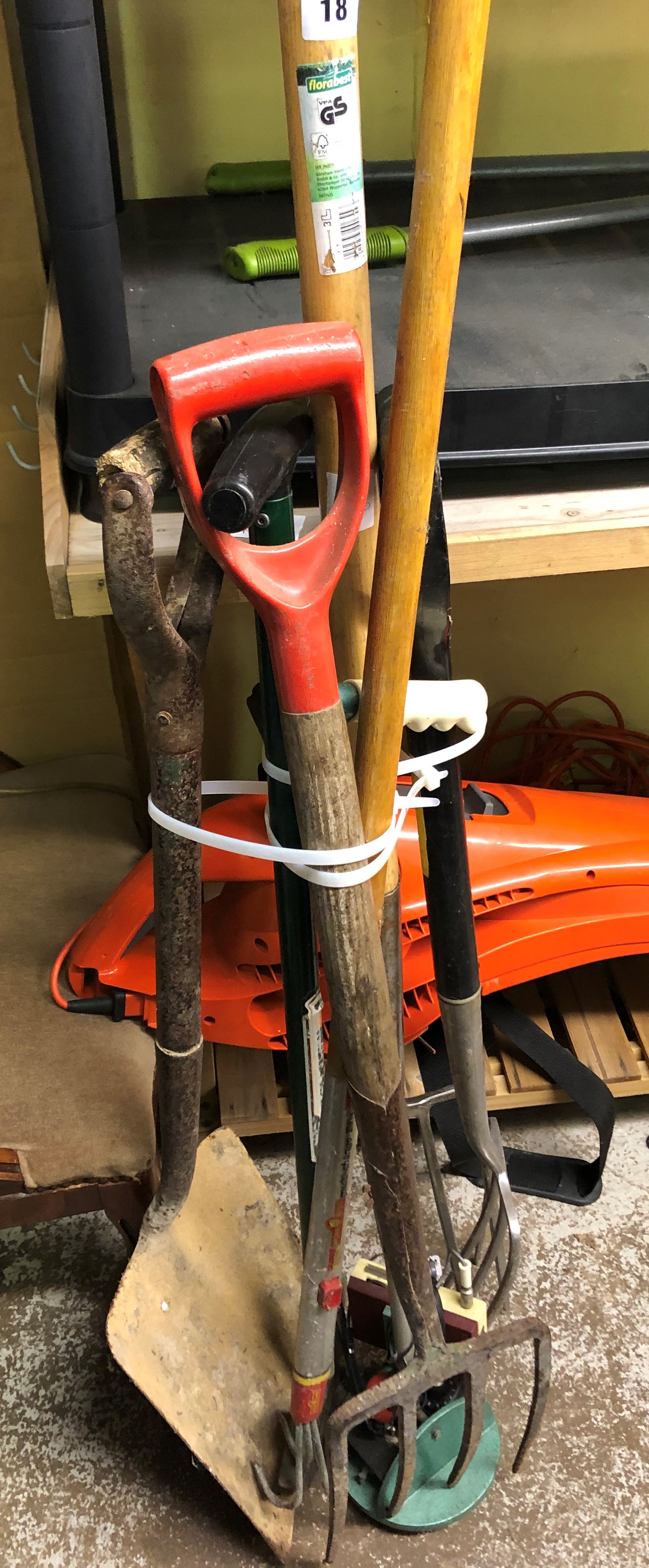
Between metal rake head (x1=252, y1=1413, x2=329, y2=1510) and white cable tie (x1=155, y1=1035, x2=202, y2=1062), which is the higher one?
white cable tie (x1=155, y1=1035, x2=202, y2=1062)

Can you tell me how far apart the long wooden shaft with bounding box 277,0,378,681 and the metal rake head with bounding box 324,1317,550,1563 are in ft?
1.86

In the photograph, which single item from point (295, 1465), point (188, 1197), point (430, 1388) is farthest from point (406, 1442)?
point (188, 1197)

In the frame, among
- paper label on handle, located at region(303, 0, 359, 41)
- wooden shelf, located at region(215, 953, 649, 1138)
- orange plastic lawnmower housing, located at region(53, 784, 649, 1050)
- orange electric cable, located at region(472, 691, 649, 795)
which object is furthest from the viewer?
orange electric cable, located at region(472, 691, 649, 795)

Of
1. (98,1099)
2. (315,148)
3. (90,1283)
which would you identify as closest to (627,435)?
(315,148)

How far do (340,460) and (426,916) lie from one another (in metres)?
0.61

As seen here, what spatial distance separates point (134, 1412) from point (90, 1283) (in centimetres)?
15

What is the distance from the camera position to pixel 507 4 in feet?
3.60

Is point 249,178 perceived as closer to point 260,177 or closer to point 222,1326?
point 260,177

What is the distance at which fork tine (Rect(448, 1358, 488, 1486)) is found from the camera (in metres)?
0.85

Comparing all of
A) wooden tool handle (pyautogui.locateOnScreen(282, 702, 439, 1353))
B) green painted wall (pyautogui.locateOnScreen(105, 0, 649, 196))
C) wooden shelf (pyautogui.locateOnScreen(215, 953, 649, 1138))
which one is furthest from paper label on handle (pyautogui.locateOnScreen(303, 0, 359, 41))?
wooden shelf (pyautogui.locateOnScreen(215, 953, 649, 1138))

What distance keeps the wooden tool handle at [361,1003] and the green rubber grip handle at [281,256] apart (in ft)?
1.78

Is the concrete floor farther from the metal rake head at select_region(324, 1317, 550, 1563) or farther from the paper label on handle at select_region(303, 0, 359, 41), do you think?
the paper label on handle at select_region(303, 0, 359, 41)

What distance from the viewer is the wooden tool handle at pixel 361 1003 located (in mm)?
609

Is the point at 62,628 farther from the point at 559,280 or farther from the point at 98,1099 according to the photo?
the point at 559,280
